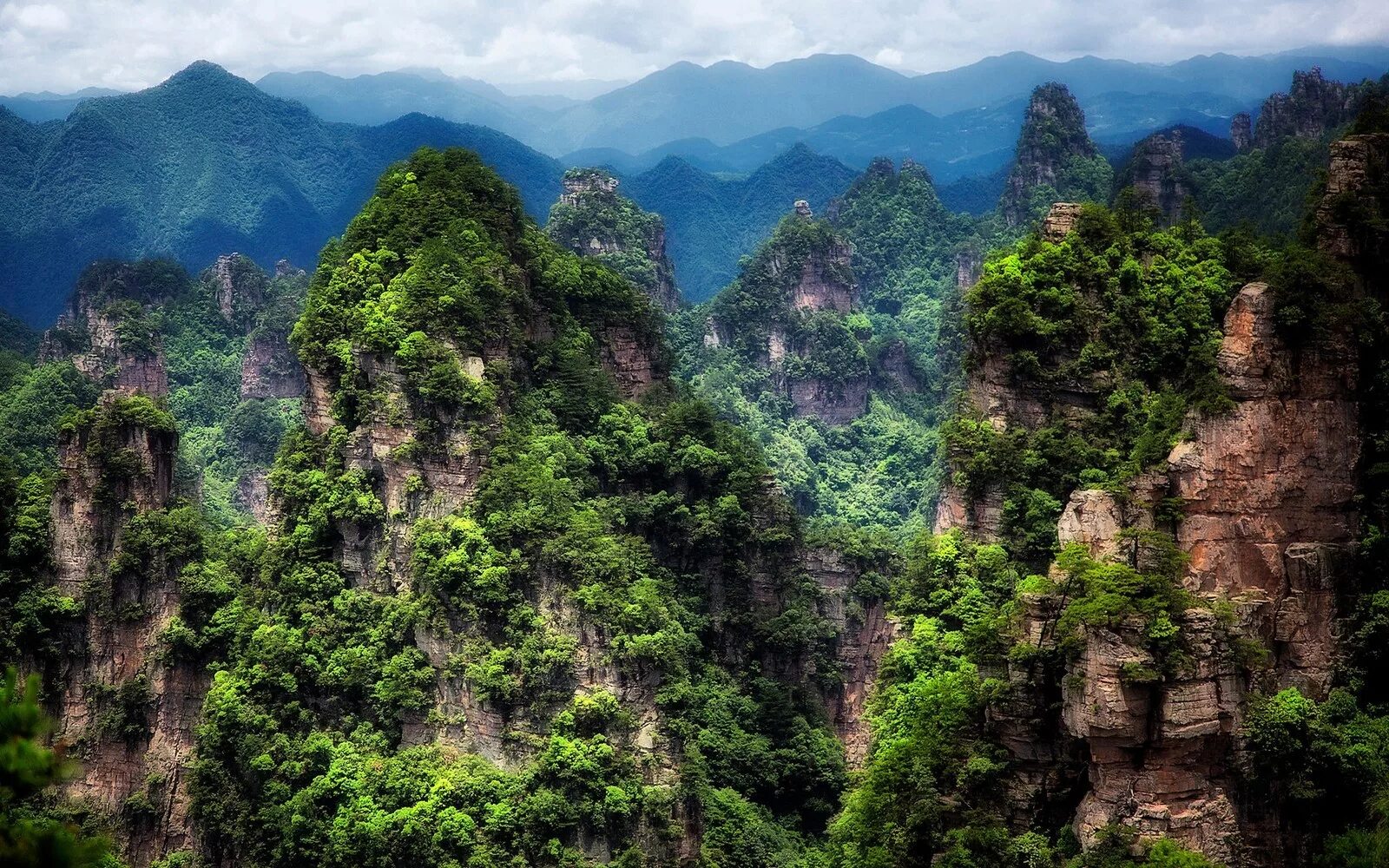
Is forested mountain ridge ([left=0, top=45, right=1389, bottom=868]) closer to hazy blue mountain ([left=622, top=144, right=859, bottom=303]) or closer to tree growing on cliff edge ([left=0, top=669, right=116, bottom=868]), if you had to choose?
tree growing on cliff edge ([left=0, top=669, right=116, bottom=868])

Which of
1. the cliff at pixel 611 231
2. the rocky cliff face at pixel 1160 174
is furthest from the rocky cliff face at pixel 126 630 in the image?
the rocky cliff face at pixel 1160 174

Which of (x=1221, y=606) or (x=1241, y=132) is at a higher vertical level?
(x=1241, y=132)

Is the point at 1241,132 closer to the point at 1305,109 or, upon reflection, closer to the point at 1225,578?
Answer: the point at 1305,109

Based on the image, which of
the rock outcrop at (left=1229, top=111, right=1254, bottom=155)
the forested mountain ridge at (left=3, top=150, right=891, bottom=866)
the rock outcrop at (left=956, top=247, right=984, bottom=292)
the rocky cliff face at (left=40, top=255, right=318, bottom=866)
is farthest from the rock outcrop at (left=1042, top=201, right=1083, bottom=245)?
the rock outcrop at (left=1229, top=111, right=1254, bottom=155)

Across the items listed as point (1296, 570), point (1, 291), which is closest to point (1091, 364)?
point (1296, 570)

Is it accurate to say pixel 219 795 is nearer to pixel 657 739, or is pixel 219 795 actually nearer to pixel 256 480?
pixel 657 739

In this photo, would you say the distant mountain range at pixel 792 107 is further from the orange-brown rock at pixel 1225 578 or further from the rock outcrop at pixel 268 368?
the orange-brown rock at pixel 1225 578

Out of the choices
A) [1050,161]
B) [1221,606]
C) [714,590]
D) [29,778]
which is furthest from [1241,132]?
[29,778]
